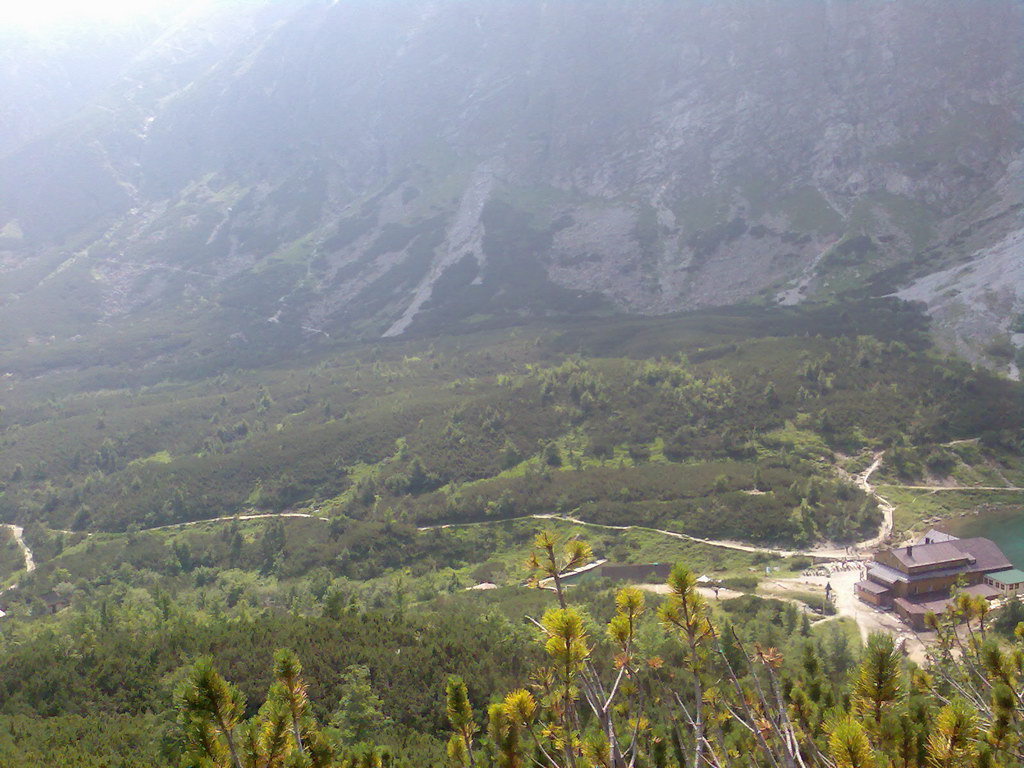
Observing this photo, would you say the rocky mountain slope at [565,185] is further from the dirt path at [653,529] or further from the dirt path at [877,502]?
the dirt path at [653,529]

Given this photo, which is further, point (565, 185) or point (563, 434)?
point (565, 185)

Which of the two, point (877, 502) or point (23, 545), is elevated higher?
point (23, 545)

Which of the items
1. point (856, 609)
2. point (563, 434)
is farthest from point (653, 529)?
point (563, 434)

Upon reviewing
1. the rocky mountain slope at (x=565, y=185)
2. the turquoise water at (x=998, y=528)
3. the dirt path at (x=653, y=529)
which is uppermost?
the rocky mountain slope at (x=565, y=185)

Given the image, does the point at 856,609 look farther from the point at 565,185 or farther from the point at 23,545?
the point at 565,185

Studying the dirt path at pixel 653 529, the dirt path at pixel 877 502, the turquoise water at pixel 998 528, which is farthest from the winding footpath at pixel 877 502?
the dirt path at pixel 653 529

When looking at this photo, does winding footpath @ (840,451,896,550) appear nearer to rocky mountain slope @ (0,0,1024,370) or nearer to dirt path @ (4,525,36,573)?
rocky mountain slope @ (0,0,1024,370)
